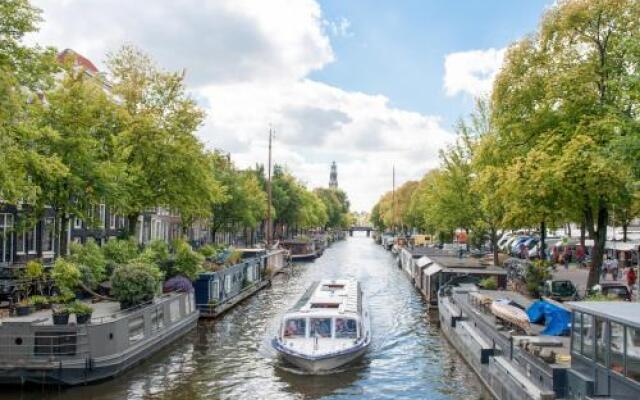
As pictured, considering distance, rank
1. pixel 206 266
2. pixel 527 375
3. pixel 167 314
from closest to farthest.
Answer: pixel 527 375, pixel 167 314, pixel 206 266

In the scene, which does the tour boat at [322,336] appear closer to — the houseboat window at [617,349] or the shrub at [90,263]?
the shrub at [90,263]

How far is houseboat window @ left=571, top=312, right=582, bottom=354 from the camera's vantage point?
49.3 feet

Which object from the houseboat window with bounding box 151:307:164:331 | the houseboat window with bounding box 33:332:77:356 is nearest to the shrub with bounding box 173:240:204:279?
the houseboat window with bounding box 151:307:164:331

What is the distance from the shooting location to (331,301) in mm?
29188

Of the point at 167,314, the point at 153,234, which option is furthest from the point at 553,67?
the point at 153,234

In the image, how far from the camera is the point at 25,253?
136 ft

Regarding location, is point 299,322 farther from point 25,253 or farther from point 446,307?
point 25,253

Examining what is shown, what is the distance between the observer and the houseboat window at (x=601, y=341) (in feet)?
45.1

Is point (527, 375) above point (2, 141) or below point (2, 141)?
below

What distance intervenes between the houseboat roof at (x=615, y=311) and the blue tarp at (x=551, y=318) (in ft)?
17.1

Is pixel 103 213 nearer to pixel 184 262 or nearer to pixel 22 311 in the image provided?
pixel 184 262

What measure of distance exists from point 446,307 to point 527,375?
15.6 metres

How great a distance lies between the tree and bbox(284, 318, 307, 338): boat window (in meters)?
16.6

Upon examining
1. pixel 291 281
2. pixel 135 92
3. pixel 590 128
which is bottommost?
pixel 291 281
